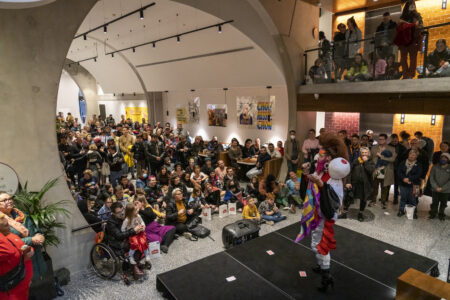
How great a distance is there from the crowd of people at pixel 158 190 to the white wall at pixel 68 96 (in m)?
15.1

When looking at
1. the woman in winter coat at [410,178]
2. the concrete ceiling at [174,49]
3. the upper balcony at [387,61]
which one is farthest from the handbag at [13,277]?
the concrete ceiling at [174,49]

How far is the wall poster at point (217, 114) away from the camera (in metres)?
13.9

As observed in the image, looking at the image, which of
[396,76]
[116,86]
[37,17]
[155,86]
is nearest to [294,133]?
[396,76]

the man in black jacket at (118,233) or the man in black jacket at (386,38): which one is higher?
the man in black jacket at (386,38)

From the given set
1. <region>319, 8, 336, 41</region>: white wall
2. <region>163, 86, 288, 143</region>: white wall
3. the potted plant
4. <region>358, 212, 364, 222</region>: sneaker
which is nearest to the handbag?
the potted plant

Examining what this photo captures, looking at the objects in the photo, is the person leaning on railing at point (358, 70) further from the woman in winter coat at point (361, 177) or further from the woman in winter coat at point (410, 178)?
the woman in winter coat at point (410, 178)

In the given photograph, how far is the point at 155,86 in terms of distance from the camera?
1638 centimetres

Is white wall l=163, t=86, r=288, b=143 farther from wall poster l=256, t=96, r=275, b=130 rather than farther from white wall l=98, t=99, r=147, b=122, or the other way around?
white wall l=98, t=99, r=147, b=122

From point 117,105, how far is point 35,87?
18.2 m

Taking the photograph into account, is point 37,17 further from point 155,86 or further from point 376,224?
point 155,86

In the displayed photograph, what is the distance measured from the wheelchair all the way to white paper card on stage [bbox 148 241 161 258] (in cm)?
48

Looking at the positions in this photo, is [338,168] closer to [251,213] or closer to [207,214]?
[251,213]

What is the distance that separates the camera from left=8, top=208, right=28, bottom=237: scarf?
11.9 ft

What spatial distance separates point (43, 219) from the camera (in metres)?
4.19
